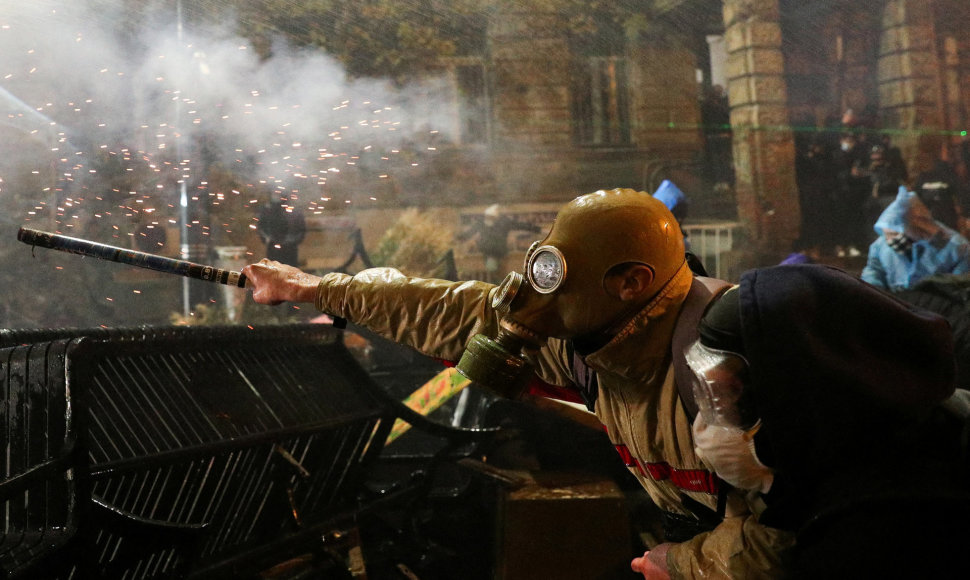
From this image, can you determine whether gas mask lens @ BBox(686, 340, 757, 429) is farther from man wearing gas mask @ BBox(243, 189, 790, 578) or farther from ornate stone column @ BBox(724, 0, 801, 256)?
ornate stone column @ BBox(724, 0, 801, 256)

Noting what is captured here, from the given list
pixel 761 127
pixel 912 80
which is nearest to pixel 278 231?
pixel 761 127

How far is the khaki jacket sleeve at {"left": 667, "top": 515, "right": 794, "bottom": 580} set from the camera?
1278 mm

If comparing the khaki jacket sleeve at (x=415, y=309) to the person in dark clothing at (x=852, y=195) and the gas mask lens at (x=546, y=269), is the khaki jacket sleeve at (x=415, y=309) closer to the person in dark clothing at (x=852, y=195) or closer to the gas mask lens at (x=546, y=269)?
the gas mask lens at (x=546, y=269)

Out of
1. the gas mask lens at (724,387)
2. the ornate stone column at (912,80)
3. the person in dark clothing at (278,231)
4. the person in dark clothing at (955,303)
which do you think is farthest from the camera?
the ornate stone column at (912,80)

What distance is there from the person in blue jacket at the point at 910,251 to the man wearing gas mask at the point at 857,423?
5.92 meters

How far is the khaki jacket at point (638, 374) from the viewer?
4.51 ft

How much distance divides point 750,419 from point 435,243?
309 inches

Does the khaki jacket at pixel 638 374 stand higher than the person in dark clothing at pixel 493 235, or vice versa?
the person in dark clothing at pixel 493 235

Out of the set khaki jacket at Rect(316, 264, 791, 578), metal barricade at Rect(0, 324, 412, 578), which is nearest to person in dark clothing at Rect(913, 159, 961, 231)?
metal barricade at Rect(0, 324, 412, 578)

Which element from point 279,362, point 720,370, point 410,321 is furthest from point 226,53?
point 720,370

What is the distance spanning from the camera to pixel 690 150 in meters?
9.65

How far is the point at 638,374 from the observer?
1493mm

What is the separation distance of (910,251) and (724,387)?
654cm

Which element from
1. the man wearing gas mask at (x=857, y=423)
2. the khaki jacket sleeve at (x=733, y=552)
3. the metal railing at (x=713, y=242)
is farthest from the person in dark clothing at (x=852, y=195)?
the man wearing gas mask at (x=857, y=423)
